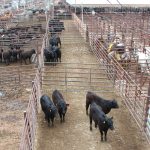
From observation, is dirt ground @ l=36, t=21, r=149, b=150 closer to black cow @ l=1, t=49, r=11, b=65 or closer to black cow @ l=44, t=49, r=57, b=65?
black cow @ l=44, t=49, r=57, b=65

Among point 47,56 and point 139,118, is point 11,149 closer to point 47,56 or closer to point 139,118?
point 139,118

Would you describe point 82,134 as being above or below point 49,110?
below

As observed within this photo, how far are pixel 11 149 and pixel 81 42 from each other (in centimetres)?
1713

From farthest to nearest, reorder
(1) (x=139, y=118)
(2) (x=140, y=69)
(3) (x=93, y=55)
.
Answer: (3) (x=93, y=55) → (2) (x=140, y=69) → (1) (x=139, y=118)

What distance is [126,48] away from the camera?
19.0 m

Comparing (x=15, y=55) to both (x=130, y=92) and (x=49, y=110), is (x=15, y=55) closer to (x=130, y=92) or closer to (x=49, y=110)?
(x=130, y=92)

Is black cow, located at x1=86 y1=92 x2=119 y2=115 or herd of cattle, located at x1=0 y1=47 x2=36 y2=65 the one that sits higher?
herd of cattle, located at x1=0 y1=47 x2=36 y2=65

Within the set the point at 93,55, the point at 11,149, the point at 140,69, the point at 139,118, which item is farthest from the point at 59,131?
the point at 93,55

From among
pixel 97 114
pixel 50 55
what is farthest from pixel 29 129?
pixel 50 55

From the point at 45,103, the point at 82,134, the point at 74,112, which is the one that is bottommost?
the point at 82,134

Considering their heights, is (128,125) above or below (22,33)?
below

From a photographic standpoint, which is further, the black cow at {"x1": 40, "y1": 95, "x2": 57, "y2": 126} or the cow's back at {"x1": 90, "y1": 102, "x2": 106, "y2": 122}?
the black cow at {"x1": 40, "y1": 95, "x2": 57, "y2": 126}

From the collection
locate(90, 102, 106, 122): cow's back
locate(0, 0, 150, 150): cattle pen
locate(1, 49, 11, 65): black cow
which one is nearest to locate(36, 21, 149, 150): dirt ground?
locate(0, 0, 150, 150): cattle pen

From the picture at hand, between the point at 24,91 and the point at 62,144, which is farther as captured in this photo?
the point at 24,91
